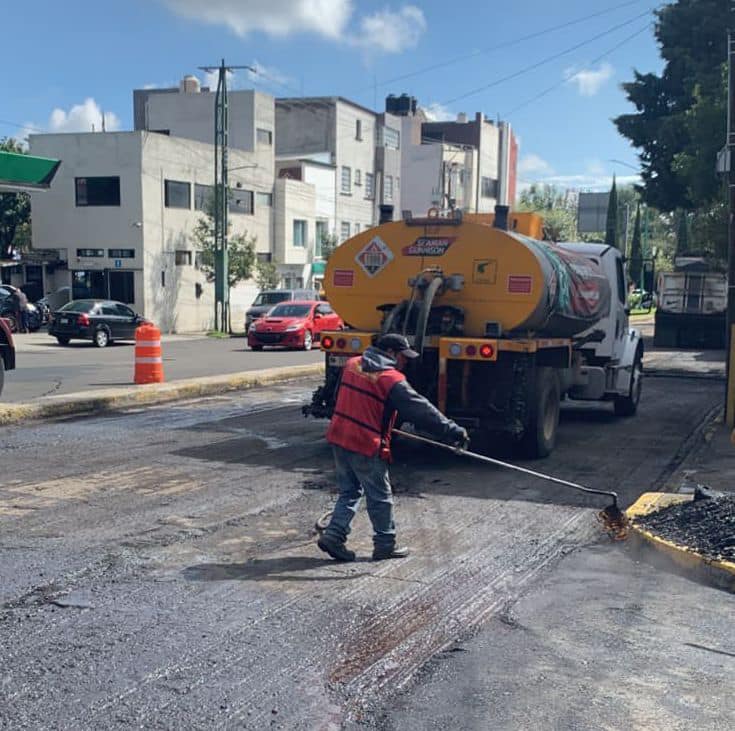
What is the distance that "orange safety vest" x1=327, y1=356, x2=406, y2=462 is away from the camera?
251 inches

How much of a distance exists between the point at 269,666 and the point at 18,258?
131 feet

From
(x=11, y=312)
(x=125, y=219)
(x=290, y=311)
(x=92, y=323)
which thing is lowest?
(x=92, y=323)

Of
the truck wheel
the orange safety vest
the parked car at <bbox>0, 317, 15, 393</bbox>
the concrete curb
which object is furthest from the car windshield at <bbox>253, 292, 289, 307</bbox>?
the orange safety vest

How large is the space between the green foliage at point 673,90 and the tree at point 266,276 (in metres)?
17.3

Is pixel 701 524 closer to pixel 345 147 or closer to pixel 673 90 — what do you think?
pixel 673 90

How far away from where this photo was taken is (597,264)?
13570 millimetres

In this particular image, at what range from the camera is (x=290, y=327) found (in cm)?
2816

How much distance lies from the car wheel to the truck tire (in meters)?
22.0

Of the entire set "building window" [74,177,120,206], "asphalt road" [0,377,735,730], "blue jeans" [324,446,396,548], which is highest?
"building window" [74,177,120,206]

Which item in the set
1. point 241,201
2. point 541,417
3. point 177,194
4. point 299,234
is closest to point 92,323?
point 177,194

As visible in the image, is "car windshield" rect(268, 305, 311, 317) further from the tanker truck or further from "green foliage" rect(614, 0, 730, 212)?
the tanker truck

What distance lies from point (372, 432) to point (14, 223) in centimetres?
4217

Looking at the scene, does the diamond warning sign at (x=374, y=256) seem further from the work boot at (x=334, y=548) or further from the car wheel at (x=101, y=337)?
the car wheel at (x=101, y=337)

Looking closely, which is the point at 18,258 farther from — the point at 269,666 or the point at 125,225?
the point at 269,666
